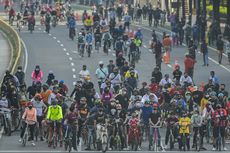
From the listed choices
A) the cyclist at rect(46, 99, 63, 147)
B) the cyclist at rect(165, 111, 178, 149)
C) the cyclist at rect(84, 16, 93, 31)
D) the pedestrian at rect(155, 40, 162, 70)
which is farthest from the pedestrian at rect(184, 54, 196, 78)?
the cyclist at rect(84, 16, 93, 31)

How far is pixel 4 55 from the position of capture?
60938 mm

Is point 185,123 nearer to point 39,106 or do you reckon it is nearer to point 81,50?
point 39,106

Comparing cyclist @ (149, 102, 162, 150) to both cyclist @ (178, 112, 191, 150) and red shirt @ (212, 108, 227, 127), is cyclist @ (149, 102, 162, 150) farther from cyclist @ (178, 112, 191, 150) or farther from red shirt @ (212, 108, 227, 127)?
red shirt @ (212, 108, 227, 127)

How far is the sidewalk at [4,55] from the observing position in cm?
5404

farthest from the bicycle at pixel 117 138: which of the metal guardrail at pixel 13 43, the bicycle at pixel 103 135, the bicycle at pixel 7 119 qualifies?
the metal guardrail at pixel 13 43

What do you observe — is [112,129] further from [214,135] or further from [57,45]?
[57,45]

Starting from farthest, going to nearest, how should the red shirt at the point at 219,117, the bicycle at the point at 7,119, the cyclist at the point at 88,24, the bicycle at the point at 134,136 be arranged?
1. the cyclist at the point at 88,24
2. the bicycle at the point at 7,119
3. the red shirt at the point at 219,117
4. the bicycle at the point at 134,136

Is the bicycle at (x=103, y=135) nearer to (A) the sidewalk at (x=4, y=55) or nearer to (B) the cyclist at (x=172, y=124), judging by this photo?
(B) the cyclist at (x=172, y=124)

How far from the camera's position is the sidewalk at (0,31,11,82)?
54.0 metres

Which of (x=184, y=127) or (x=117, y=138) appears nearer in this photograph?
(x=117, y=138)

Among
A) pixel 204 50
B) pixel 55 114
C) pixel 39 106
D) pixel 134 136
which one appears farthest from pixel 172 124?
pixel 204 50

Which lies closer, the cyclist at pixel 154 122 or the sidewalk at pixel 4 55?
the cyclist at pixel 154 122

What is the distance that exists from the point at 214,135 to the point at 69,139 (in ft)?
13.7

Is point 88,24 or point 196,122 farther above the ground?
point 196,122
